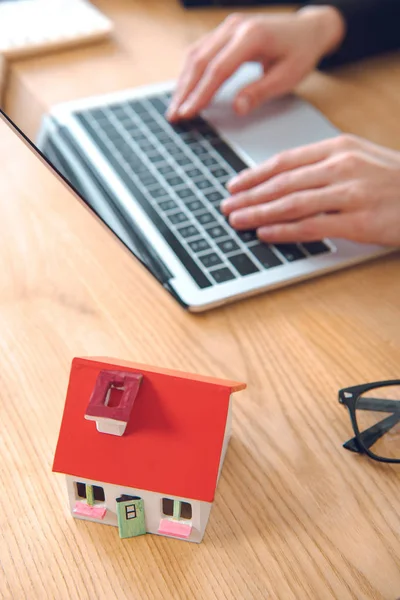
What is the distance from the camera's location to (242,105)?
0.92m

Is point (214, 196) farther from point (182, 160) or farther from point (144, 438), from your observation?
point (144, 438)

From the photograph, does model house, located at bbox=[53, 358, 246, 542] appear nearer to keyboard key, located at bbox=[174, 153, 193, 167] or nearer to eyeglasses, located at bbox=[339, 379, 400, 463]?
eyeglasses, located at bbox=[339, 379, 400, 463]

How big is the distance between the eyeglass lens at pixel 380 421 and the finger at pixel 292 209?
0.22 meters

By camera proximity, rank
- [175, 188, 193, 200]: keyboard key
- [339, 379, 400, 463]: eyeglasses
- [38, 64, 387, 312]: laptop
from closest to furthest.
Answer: [339, 379, 400, 463]: eyeglasses
[38, 64, 387, 312]: laptop
[175, 188, 193, 200]: keyboard key

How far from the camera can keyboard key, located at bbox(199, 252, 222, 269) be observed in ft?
2.31

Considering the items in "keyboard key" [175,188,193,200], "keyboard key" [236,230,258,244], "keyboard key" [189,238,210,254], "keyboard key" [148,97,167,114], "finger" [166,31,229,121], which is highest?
"finger" [166,31,229,121]

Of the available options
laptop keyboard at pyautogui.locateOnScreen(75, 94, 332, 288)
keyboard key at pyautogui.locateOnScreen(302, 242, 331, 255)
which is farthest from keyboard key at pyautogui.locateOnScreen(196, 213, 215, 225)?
keyboard key at pyautogui.locateOnScreen(302, 242, 331, 255)

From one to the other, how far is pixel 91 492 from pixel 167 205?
0.37 meters

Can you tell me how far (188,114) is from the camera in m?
0.90

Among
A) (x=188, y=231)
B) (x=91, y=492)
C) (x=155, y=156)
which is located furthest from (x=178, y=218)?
(x=91, y=492)

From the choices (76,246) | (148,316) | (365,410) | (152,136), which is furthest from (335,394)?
(152,136)

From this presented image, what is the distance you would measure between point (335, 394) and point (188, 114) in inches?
18.0

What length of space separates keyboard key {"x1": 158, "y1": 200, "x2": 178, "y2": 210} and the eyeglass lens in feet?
1.00

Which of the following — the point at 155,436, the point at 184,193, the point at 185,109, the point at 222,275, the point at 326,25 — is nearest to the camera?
the point at 155,436
